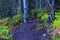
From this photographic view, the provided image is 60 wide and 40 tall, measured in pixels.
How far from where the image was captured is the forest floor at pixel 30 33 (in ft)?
39.5

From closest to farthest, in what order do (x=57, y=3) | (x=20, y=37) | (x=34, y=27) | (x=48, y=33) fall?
(x=48, y=33), (x=20, y=37), (x=34, y=27), (x=57, y=3)

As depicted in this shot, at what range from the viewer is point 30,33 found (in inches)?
530

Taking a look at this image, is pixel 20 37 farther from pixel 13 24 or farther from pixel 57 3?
pixel 57 3

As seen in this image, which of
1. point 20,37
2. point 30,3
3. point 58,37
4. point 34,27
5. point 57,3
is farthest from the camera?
point 30,3

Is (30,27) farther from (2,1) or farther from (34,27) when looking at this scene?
(2,1)

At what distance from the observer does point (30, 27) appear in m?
14.8

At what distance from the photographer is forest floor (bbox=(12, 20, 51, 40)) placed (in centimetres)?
1205

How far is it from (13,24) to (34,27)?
9.75 ft

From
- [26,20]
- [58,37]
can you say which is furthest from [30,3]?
[58,37]

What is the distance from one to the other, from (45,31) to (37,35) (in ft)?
1.93

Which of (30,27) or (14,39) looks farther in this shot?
(30,27)

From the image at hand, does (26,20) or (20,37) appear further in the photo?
(26,20)

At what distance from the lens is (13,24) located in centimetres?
1695

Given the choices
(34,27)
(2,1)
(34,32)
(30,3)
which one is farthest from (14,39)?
(2,1)
